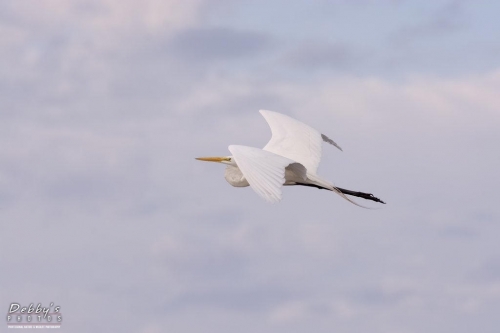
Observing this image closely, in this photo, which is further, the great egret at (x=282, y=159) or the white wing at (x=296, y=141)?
the white wing at (x=296, y=141)

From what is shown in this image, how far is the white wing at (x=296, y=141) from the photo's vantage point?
2272cm

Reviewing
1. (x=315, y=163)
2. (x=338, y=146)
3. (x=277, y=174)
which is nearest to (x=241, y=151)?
(x=277, y=174)

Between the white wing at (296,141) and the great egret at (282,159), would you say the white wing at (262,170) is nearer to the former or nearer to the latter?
the great egret at (282,159)

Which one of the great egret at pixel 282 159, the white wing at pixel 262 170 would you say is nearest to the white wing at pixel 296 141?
the great egret at pixel 282 159

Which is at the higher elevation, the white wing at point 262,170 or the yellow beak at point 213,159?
the yellow beak at point 213,159

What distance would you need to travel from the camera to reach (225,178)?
22344mm

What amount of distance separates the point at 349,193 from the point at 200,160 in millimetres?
3736

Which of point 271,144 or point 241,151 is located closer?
point 241,151

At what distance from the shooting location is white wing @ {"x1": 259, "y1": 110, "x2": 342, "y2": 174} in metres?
22.7

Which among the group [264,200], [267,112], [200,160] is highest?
[267,112]

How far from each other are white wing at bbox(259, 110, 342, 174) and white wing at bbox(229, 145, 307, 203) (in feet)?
11.3


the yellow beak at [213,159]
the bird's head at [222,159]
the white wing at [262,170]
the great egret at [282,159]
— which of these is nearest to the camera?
the white wing at [262,170]

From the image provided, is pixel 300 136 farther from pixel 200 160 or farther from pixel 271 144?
pixel 200 160

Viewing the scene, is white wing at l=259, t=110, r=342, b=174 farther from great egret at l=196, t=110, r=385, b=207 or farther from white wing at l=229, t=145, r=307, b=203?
white wing at l=229, t=145, r=307, b=203
